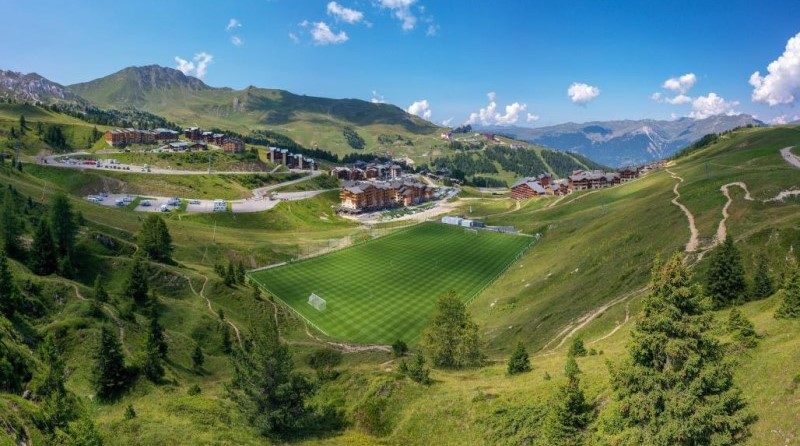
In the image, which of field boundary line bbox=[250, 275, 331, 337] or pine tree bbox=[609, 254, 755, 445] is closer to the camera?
pine tree bbox=[609, 254, 755, 445]

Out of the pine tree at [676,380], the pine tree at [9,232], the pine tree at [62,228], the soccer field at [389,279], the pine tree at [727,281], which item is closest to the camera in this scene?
the pine tree at [676,380]

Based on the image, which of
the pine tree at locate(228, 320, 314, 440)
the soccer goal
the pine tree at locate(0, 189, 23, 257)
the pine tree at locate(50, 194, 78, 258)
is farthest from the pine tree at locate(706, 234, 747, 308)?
the pine tree at locate(0, 189, 23, 257)

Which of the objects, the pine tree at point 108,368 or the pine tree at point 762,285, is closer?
the pine tree at point 108,368

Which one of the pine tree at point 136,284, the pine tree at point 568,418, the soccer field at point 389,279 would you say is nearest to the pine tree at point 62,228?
the pine tree at point 136,284

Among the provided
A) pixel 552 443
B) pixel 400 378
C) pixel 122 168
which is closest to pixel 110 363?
pixel 400 378

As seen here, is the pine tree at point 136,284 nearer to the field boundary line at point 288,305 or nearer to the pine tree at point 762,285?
the field boundary line at point 288,305

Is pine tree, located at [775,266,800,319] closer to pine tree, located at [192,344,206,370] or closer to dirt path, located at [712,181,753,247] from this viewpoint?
dirt path, located at [712,181,753,247]

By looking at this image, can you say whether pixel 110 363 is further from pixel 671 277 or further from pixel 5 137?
pixel 5 137
